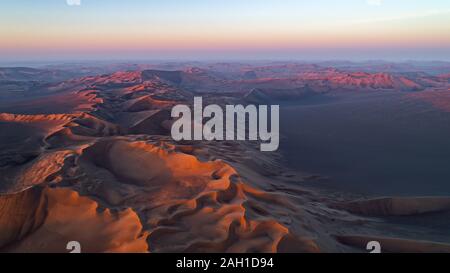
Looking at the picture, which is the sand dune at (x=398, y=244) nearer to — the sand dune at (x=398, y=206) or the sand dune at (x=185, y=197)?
the sand dune at (x=185, y=197)

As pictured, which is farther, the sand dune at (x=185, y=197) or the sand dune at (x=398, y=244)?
the sand dune at (x=398, y=244)

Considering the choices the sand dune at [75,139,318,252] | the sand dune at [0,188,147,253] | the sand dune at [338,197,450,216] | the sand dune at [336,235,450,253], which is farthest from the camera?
the sand dune at [338,197,450,216]

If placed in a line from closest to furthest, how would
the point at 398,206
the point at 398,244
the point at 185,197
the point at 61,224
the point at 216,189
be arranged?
the point at 398,244 < the point at 61,224 < the point at 185,197 < the point at 216,189 < the point at 398,206

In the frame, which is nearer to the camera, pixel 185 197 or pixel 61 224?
pixel 61 224

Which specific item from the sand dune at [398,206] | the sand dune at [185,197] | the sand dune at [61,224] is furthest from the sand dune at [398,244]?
the sand dune at [61,224]

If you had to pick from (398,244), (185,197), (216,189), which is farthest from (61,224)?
(398,244)

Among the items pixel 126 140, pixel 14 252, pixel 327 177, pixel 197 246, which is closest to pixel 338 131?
pixel 327 177

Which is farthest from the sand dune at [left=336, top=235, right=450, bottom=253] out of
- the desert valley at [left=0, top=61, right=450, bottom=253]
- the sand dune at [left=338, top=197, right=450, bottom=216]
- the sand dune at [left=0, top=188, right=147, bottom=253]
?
the sand dune at [left=0, top=188, right=147, bottom=253]

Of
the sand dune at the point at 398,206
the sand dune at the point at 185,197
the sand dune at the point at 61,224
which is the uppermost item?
the sand dune at the point at 185,197

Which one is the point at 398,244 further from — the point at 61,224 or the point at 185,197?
the point at 61,224

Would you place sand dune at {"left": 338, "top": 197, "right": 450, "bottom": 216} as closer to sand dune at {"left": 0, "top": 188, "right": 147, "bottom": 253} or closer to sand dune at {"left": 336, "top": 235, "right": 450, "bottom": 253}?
sand dune at {"left": 336, "top": 235, "right": 450, "bottom": 253}
